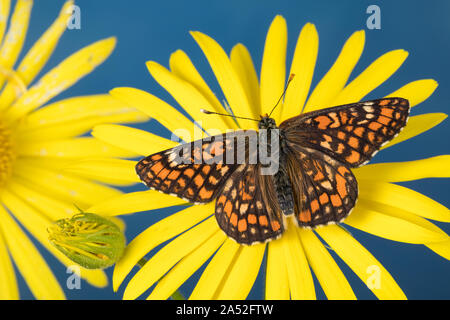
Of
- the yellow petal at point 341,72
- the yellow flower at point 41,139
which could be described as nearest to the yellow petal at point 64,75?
the yellow flower at point 41,139

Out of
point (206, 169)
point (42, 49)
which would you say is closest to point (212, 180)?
point (206, 169)

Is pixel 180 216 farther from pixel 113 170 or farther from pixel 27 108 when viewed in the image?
pixel 27 108

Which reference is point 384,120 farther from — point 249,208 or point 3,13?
point 3,13

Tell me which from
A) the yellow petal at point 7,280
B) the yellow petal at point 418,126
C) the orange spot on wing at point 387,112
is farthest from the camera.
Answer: the yellow petal at point 7,280

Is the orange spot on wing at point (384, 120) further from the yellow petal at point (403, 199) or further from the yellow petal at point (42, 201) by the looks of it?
the yellow petal at point (42, 201)

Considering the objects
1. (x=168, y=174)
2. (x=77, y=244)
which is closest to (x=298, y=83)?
(x=168, y=174)

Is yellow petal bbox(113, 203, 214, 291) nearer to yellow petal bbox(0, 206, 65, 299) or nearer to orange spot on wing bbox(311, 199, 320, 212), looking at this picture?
orange spot on wing bbox(311, 199, 320, 212)
